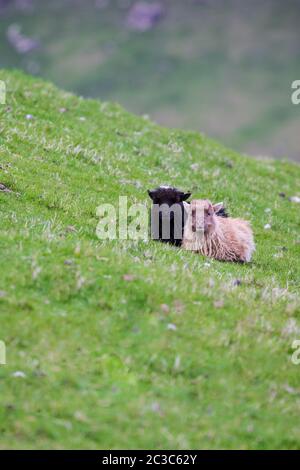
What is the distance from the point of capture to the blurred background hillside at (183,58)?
135m

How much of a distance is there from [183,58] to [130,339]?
144767 millimetres

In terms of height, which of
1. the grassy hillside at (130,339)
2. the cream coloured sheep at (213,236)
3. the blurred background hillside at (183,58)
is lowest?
the grassy hillside at (130,339)

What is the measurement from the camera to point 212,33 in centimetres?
15712

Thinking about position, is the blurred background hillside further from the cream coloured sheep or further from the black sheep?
the black sheep

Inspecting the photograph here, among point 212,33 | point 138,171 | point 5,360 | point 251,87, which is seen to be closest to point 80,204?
point 138,171

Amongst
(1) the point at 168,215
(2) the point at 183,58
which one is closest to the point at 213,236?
(1) the point at 168,215

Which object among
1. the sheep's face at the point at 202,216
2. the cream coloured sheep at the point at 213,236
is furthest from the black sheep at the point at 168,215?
the sheep's face at the point at 202,216

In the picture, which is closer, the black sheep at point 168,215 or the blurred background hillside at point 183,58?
the black sheep at point 168,215

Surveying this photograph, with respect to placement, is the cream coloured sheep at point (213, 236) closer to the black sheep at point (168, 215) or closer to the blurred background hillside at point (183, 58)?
the black sheep at point (168, 215)

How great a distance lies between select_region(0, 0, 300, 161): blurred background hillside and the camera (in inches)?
5330

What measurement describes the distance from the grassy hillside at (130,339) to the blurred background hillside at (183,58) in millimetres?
109883

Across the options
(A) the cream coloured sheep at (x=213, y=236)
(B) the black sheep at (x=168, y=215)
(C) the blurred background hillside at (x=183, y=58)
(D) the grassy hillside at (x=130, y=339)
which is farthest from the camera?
(C) the blurred background hillside at (x=183, y=58)

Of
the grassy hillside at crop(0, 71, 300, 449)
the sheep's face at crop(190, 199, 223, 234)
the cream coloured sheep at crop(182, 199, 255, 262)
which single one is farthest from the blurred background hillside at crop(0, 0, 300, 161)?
the grassy hillside at crop(0, 71, 300, 449)

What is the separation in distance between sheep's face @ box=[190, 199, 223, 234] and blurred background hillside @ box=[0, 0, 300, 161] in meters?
107
